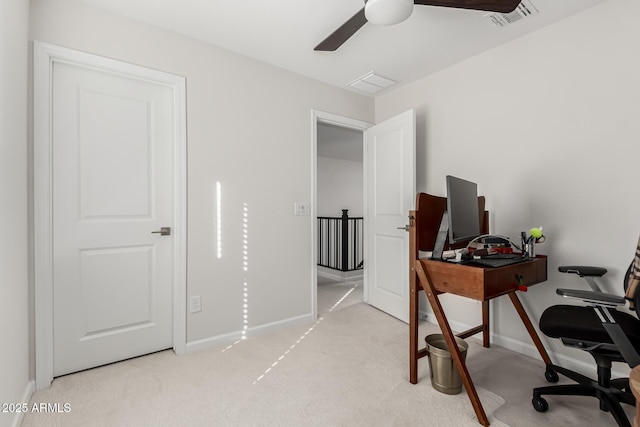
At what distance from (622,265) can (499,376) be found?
1030mm

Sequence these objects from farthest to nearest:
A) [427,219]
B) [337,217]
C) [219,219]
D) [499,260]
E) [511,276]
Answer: [337,217]
[219,219]
[427,219]
[499,260]
[511,276]

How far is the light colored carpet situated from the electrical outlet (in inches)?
13.3

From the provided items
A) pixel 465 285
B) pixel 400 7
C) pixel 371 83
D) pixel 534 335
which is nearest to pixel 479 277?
pixel 465 285

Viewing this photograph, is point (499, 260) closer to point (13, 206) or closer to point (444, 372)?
point (444, 372)

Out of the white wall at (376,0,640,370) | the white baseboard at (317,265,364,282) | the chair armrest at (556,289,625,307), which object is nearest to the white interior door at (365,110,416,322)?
the white wall at (376,0,640,370)

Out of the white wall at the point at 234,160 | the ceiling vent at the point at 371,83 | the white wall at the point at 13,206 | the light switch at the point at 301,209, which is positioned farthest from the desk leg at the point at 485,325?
the white wall at the point at 13,206

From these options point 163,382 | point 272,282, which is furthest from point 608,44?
point 163,382

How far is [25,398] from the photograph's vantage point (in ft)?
5.63

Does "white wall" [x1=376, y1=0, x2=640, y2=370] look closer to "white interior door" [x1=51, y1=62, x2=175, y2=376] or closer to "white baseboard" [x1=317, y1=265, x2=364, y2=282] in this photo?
"white baseboard" [x1=317, y1=265, x2=364, y2=282]

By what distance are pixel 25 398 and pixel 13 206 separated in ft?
3.55

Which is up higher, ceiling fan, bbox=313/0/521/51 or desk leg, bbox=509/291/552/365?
ceiling fan, bbox=313/0/521/51

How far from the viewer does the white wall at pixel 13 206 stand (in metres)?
1.37

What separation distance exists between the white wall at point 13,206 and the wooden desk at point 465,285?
2081 mm

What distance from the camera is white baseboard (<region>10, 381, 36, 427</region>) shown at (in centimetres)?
151
